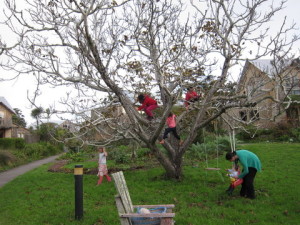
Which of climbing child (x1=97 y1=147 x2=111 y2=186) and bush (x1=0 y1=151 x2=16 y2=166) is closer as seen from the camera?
climbing child (x1=97 y1=147 x2=111 y2=186)

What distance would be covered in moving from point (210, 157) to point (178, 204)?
7923 mm

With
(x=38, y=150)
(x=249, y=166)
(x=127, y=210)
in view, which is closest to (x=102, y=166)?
(x=249, y=166)

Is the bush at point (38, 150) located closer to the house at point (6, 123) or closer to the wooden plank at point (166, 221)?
the house at point (6, 123)

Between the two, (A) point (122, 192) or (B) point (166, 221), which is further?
(A) point (122, 192)

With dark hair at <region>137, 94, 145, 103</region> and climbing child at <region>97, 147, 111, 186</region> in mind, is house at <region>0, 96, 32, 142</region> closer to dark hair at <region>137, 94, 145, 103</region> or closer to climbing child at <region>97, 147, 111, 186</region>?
climbing child at <region>97, 147, 111, 186</region>

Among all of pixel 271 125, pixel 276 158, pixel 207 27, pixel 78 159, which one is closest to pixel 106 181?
pixel 207 27

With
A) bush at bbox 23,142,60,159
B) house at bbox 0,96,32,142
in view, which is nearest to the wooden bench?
bush at bbox 23,142,60,159

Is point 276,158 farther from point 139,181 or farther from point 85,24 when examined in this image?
point 85,24

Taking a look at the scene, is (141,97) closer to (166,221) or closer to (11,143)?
(166,221)

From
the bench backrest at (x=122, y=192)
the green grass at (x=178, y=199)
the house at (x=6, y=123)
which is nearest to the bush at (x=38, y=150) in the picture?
the house at (x=6, y=123)

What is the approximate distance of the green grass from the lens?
5898 millimetres

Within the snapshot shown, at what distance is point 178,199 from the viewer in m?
7.31

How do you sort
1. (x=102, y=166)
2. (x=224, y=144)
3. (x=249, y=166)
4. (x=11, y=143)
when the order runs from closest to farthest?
(x=249, y=166) < (x=102, y=166) < (x=224, y=144) < (x=11, y=143)

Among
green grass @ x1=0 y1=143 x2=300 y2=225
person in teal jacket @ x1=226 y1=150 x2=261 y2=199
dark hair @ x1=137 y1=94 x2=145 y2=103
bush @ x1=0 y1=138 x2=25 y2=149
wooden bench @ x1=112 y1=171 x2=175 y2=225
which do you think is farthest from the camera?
bush @ x1=0 y1=138 x2=25 y2=149
